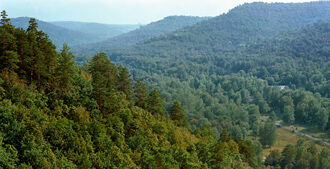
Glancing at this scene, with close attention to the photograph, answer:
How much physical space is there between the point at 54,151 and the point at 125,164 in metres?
6.25

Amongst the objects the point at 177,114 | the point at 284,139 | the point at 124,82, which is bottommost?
the point at 284,139

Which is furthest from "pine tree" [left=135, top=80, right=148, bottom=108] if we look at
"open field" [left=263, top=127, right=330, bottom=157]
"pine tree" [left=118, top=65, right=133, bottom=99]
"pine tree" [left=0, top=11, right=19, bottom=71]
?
"open field" [left=263, top=127, right=330, bottom=157]

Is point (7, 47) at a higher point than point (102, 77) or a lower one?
higher

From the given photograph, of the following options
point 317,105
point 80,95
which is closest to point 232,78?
point 317,105

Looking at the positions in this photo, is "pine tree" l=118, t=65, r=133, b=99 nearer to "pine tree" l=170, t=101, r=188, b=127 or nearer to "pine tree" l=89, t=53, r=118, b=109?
"pine tree" l=89, t=53, r=118, b=109

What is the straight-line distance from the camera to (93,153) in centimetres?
2162

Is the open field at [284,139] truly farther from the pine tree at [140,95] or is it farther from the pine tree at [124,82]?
the pine tree at [124,82]

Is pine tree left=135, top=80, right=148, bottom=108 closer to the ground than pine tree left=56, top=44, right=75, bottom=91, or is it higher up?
closer to the ground

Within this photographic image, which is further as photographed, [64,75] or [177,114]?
[177,114]

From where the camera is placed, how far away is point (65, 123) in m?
22.2

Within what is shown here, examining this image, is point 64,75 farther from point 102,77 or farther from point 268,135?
point 268,135

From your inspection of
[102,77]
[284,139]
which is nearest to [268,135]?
[284,139]

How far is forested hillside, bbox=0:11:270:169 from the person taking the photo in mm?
18656

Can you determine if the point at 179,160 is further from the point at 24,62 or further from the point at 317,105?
the point at 317,105
